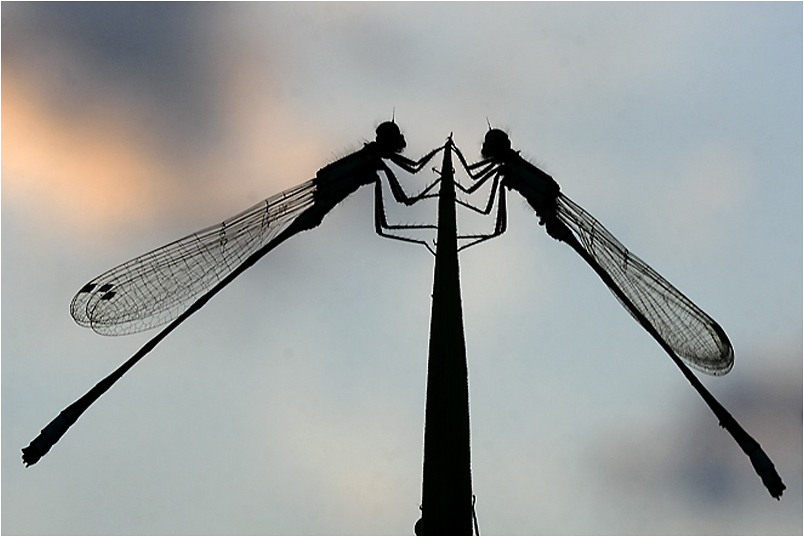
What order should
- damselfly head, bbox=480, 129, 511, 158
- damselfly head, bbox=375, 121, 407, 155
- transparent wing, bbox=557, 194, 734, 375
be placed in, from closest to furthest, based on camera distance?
1. damselfly head, bbox=375, 121, 407, 155
2. damselfly head, bbox=480, 129, 511, 158
3. transparent wing, bbox=557, 194, 734, 375

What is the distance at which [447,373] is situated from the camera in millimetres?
2891

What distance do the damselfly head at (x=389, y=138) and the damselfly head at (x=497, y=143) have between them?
2.81 ft

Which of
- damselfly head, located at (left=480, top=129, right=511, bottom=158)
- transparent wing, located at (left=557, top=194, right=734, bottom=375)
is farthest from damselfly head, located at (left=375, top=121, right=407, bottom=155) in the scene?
transparent wing, located at (left=557, top=194, right=734, bottom=375)

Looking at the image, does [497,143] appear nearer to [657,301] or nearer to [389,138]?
[389,138]

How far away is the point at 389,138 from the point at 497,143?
102cm

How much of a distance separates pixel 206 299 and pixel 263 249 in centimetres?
70

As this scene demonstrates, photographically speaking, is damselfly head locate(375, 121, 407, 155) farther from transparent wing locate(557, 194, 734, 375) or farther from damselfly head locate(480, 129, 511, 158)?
transparent wing locate(557, 194, 734, 375)

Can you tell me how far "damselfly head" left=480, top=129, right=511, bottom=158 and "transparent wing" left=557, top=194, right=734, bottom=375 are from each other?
81 cm

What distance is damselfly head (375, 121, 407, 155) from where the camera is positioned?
20.5ft

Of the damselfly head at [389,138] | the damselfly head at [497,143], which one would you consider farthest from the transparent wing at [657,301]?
the damselfly head at [389,138]

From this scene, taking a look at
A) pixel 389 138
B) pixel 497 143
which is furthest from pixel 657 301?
pixel 389 138

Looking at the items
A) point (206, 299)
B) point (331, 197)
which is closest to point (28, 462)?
point (206, 299)

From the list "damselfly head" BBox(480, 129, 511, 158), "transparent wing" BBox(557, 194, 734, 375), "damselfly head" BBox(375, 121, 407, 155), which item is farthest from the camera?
"transparent wing" BBox(557, 194, 734, 375)

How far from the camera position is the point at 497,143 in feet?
21.8
